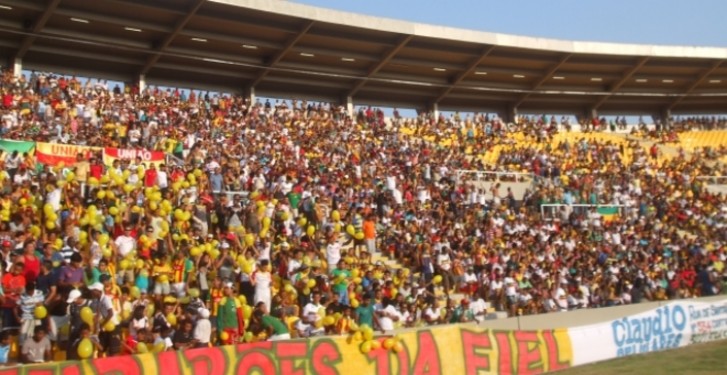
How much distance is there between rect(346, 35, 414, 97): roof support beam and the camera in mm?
31125

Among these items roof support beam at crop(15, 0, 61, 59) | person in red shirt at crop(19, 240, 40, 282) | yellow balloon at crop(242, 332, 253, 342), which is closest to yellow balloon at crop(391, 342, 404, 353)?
yellow balloon at crop(242, 332, 253, 342)

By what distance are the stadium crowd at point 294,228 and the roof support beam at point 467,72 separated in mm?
3801

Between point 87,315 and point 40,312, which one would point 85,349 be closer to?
point 87,315

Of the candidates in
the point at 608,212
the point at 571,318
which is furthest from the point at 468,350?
the point at 608,212

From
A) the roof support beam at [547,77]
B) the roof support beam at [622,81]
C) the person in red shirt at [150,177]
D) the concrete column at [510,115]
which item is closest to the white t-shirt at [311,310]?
the person in red shirt at [150,177]

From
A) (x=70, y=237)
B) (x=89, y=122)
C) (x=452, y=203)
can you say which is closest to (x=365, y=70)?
(x=452, y=203)

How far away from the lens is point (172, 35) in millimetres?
27453

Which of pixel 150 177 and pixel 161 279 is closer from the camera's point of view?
pixel 161 279

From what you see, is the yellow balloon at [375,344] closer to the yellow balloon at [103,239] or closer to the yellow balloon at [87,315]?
the yellow balloon at [87,315]

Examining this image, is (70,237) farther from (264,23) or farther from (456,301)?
(264,23)

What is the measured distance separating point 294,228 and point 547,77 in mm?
22763

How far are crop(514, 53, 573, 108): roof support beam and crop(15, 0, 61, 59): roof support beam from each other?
2104cm

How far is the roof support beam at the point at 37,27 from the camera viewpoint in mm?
24484

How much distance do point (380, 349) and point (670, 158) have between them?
27.7m
